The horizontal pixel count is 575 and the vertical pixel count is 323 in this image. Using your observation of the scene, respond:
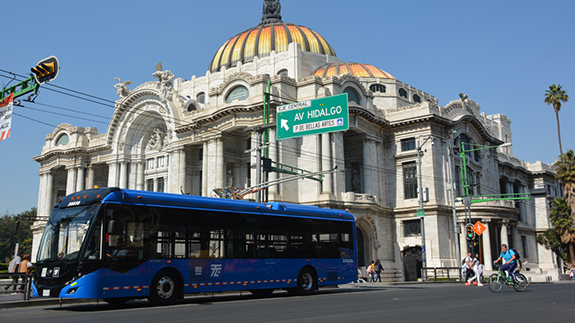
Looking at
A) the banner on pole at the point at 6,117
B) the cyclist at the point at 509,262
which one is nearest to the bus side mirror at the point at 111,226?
the banner on pole at the point at 6,117

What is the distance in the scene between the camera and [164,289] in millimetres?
15617

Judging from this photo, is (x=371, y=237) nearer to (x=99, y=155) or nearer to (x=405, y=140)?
(x=405, y=140)

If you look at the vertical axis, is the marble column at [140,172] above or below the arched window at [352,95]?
below

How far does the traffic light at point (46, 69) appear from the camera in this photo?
20.1 meters

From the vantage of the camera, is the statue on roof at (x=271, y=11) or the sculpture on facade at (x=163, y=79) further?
the statue on roof at (x=271, y=11)

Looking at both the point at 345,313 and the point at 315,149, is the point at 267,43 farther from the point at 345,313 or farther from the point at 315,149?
the point at 345,313

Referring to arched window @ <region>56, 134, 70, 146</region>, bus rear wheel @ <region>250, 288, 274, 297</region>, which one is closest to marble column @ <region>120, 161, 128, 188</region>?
arched window @ <region>56, 134, 70, 146</region>

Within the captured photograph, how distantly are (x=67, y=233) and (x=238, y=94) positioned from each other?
1196 inches

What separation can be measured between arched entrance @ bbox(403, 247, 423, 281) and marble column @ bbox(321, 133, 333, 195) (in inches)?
396

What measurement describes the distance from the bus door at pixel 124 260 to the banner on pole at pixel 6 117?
8.38 metres

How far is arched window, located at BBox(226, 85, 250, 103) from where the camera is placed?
43.3 m

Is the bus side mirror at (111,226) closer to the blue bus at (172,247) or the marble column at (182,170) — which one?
the blue bus at (172,247)

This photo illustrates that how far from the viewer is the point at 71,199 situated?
15250 millimetres

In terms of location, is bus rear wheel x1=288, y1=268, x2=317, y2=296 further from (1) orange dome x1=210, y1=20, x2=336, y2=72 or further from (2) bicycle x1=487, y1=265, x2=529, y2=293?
(1) orange dome x1=210, y1=20, x2=336, y2=72
